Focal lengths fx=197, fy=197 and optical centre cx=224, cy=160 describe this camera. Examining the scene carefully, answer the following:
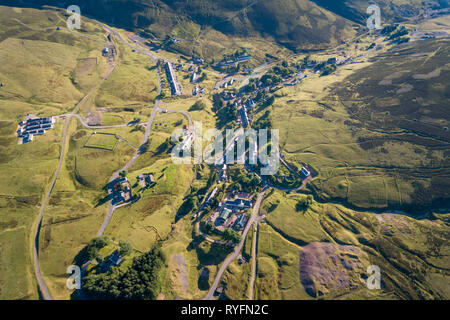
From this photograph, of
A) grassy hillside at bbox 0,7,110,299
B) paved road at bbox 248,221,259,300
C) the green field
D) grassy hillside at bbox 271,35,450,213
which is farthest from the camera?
the green field

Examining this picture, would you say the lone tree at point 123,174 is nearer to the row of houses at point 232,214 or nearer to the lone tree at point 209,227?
the row of houses at point 232,214

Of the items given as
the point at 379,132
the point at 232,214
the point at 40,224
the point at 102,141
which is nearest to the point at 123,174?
the point at 102,141

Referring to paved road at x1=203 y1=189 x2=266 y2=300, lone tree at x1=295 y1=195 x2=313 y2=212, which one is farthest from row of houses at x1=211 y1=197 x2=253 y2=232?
lone tree at x1=295 y1=195 x2=313 y2=212

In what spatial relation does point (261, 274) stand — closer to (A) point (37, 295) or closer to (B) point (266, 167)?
(B) point (266, 167)

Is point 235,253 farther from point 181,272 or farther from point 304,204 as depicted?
point 304,204

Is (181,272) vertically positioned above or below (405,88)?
below

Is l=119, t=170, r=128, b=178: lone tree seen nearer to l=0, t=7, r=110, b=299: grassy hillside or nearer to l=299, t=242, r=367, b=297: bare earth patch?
l=0, t=7, r=110, b=299: grassy hillside

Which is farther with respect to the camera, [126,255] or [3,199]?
[3,199]
